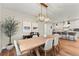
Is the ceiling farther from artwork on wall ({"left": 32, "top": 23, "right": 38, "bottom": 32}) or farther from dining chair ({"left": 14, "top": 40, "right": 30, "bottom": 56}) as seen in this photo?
dining chair ({"left": 14, "top": 40, "right": 30, "bottom": 56})

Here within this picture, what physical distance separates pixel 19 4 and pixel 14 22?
1.16ft

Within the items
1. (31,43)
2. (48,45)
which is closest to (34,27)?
(31,43)

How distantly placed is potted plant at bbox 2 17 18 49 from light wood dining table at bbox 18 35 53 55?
197 millimetres

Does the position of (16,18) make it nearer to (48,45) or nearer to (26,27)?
(26,27)

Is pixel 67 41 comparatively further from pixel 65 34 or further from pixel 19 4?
pixel 19 4

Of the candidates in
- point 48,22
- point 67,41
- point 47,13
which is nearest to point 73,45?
point 67,41

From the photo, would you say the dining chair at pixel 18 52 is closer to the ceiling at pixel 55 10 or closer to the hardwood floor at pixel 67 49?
the hardwood floor at pixel 67 49

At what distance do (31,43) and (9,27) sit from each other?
0.49 metres

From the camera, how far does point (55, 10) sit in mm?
2109

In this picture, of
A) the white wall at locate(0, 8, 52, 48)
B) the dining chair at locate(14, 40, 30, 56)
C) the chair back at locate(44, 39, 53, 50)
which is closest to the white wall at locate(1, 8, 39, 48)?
the white wall at locate(0, 8, 52, 48)

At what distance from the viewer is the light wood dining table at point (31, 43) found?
6.68ft

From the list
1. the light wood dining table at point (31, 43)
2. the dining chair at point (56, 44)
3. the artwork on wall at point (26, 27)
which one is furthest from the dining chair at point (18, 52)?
the dining chair at point (56, 44)

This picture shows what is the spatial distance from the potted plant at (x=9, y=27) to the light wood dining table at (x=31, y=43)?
20cm

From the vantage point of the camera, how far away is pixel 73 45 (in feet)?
6.81
